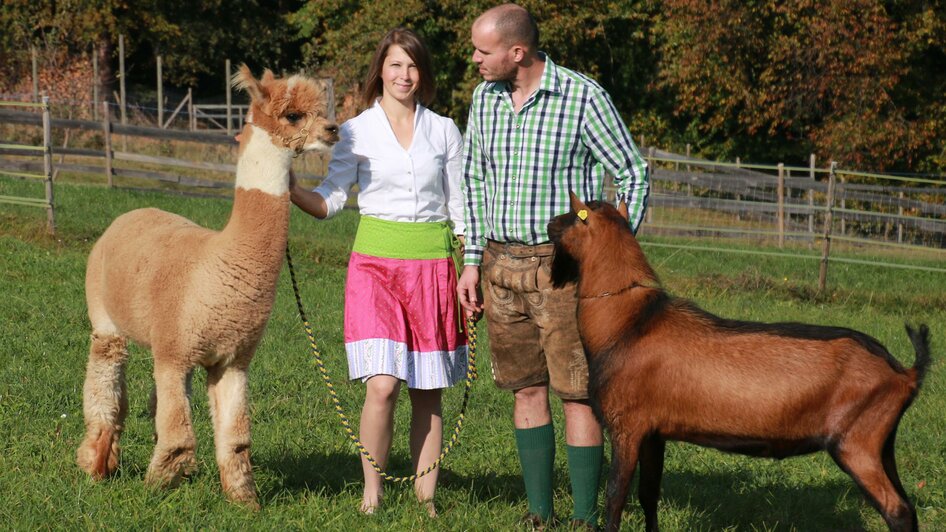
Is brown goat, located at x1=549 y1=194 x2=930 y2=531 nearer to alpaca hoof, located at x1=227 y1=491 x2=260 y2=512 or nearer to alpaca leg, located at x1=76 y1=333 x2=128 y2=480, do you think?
alpaca hoof, located at x1=227 y1=491 x2=260 y2=512

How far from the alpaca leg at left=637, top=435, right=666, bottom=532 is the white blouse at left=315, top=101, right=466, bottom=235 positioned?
4.49 feet

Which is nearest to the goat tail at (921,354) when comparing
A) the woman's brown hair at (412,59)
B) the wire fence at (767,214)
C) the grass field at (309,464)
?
the grass field at (309,464)

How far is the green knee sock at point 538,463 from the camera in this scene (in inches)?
196

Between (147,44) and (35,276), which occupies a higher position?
(147,44)

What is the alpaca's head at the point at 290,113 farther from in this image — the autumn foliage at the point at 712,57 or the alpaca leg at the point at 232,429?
the autumn foliage at the point at 712,57

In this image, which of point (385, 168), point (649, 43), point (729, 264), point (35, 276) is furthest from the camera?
point (649, 43)

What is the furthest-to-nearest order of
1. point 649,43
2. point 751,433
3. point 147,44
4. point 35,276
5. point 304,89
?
point 147,44, point 649,43, point 35,276, point 304,89, point 751,433

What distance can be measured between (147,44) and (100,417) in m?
35.4

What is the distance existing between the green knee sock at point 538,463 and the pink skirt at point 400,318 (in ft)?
1.52

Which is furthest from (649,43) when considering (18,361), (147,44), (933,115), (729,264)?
(18,361)

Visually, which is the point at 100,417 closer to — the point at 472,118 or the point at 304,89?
the point at 304,89

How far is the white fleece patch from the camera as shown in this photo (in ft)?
15.2

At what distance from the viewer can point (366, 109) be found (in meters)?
5.13

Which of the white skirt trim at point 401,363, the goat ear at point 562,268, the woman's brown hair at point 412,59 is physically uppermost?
the woman's brown hair at point 412,59
